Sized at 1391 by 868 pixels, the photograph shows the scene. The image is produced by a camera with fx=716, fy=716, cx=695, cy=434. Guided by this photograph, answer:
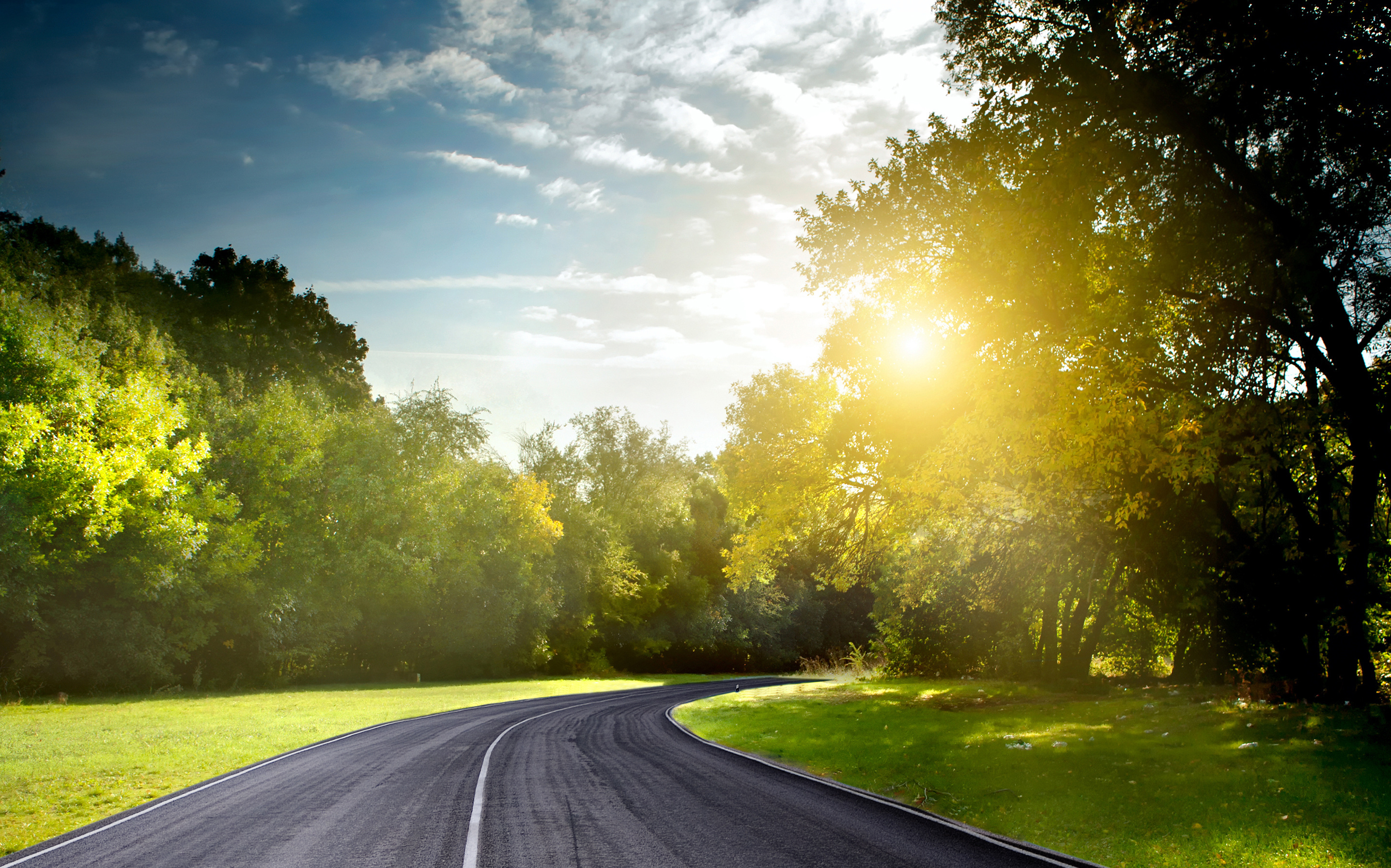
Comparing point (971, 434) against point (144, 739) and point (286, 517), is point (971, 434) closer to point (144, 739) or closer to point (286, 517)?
point (144, 739)

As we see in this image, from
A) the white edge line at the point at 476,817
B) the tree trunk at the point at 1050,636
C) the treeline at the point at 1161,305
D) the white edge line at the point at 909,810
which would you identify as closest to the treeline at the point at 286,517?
the white edge line at the point at 476,817

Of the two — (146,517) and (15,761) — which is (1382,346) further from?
(146,517)

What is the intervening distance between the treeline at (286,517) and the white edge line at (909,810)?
23.2 meters

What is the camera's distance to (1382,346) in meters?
13.7

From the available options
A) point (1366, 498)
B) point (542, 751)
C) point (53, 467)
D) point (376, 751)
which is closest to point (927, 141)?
point (1366, 498)

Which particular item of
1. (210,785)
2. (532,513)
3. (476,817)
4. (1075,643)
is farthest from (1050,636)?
(532,513)

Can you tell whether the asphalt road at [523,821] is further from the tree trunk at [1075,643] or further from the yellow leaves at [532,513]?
the yellow leaves at [532,513]

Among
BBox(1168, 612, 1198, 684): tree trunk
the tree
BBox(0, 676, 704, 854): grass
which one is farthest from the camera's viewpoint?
the tree

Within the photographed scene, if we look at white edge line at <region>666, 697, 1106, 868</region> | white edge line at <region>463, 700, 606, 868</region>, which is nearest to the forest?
white edge line at <region>666, 697, 1106, 868</region>

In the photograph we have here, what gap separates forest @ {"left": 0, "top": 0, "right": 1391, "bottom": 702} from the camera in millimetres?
11625

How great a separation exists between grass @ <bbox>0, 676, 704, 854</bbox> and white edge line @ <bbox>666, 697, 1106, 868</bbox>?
9467 mm

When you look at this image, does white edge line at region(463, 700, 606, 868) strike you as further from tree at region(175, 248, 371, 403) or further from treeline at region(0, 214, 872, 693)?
tree at region(175, 248, 371, 403)

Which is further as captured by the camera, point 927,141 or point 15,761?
point 927,141

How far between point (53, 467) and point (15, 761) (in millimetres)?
13617
